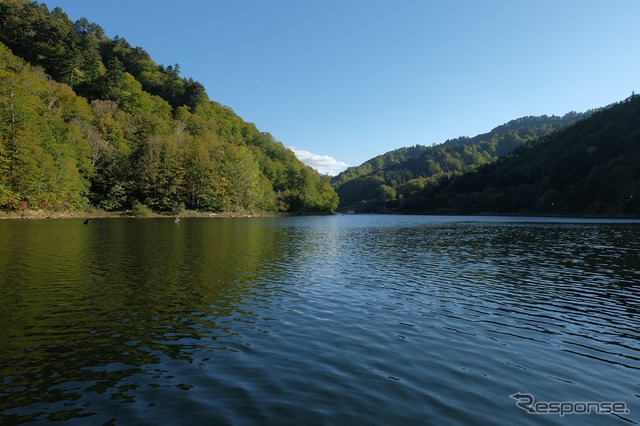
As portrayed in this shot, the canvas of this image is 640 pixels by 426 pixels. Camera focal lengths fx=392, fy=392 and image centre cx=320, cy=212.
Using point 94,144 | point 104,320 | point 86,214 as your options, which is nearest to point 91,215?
point 86,214

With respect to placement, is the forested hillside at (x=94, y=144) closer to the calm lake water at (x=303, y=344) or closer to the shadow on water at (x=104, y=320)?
the shadow on water at (x=104, y=320)

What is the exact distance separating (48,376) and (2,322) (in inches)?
267

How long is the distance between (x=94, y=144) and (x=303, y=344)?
118043 mm

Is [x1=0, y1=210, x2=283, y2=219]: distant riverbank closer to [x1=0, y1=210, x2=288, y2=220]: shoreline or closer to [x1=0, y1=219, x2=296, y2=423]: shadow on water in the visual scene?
[x1=0, y1=210, x2=288, y2=220]: shoreline

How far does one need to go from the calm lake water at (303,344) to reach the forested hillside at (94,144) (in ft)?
214

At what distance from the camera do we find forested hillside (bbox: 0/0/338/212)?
8294cm

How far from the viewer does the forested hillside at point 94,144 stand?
272 feet

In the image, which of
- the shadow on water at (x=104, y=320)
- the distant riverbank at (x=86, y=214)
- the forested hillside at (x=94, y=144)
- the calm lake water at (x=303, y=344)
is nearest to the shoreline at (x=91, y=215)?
the distant riverbank at (x=86, y=214)

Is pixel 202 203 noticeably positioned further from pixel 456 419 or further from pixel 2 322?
pixel 456 419

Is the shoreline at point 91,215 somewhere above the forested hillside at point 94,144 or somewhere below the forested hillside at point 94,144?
below

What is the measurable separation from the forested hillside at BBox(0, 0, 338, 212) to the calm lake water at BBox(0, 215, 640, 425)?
65337 millimetres

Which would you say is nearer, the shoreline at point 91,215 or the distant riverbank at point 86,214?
the shoreline at point 91,215

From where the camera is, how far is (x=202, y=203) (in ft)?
444

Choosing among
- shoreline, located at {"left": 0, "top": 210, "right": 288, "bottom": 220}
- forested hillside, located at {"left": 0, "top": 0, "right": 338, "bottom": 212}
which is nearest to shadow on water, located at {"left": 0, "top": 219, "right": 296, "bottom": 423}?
shoreline, located at {"left": 0, "top": 210, "right": 288, "bottom": 220}
